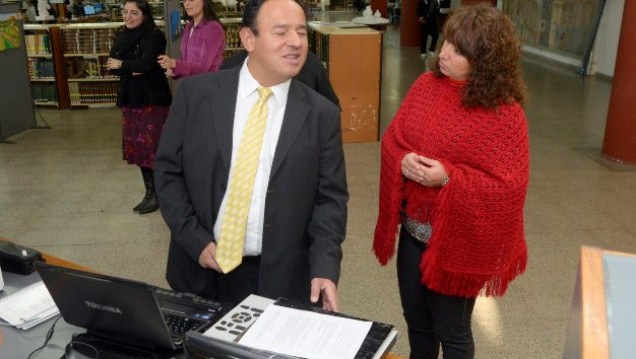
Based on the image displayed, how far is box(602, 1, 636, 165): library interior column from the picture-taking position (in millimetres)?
5703

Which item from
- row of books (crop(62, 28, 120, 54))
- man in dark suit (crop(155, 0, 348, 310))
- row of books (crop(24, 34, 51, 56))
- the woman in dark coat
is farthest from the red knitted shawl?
row of books (crop(24, 34, 51, 56))

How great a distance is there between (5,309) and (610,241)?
12.5 feet

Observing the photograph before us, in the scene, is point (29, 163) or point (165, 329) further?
point (29, 163)

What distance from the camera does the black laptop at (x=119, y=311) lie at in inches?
56.6

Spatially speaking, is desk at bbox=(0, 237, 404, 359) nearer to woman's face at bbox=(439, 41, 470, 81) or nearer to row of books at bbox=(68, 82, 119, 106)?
woman's face at bbox=(439, 41, 470, 81)

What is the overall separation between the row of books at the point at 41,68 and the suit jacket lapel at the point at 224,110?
290 inches

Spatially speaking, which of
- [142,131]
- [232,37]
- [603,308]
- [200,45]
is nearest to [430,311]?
[603,308]

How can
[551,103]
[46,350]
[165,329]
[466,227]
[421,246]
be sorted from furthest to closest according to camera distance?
[551,103], [421,246], [466,227], [46,350], [165,329]

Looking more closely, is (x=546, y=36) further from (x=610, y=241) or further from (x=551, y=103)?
(x=610, y=241)

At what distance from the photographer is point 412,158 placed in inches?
82.9

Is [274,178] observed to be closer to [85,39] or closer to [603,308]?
[603,308]

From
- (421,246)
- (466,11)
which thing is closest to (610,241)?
(421,246)

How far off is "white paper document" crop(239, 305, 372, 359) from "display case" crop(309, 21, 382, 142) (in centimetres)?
481

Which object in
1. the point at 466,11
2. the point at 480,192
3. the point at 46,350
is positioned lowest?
the point at 46,350
